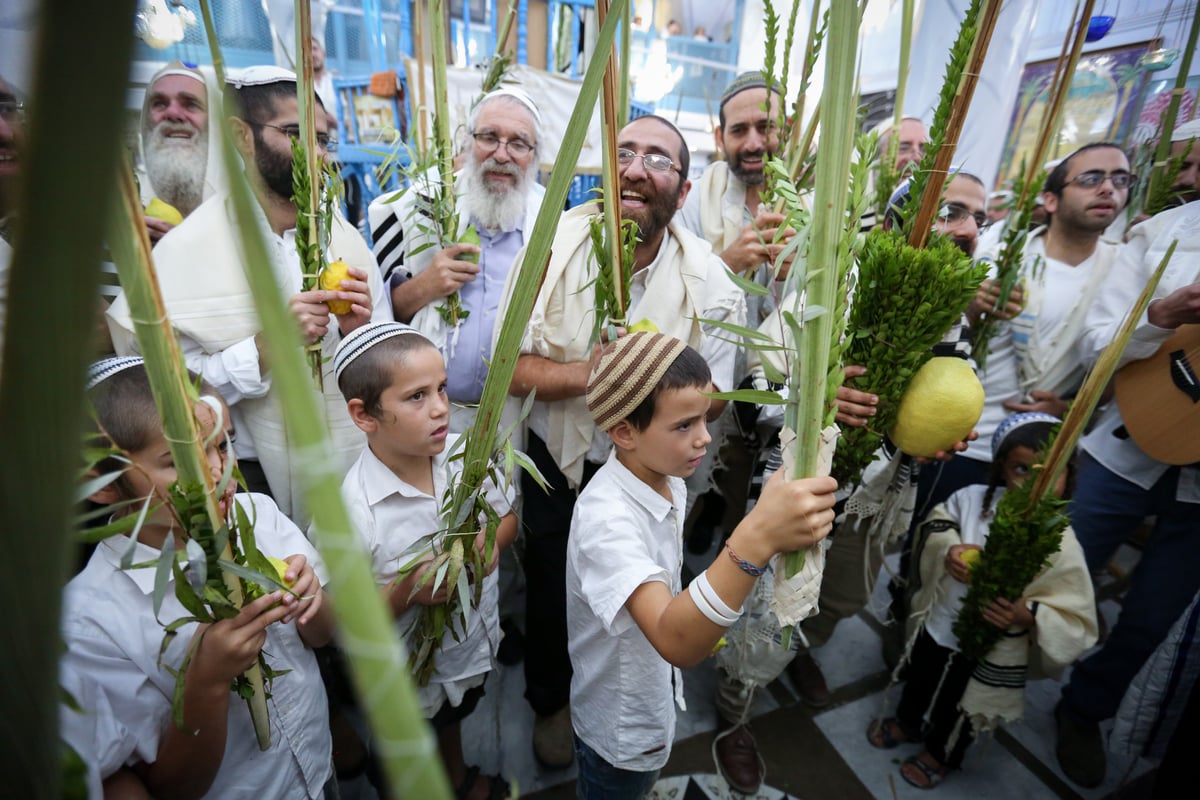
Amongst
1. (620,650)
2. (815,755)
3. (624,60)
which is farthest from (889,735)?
(624,60)

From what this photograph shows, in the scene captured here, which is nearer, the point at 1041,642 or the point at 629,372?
the point at 629,372

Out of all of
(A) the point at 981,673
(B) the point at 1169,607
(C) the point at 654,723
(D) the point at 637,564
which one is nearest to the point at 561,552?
(C) the point at 654,723

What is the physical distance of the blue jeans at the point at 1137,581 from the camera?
6.58ft

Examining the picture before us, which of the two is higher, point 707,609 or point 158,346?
point 158,346

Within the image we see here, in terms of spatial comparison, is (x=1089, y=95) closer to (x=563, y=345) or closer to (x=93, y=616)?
(x=563, y=345)

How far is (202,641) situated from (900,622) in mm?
2646

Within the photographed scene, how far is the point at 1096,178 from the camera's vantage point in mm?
2338

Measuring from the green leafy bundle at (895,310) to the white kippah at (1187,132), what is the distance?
1.83m

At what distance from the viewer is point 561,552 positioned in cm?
198

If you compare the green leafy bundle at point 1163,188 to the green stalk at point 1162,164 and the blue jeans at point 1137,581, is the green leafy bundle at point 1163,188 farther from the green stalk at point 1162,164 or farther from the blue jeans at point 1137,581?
the blue jeans at point 1137,581

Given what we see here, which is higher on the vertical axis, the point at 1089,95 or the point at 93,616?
the point at 1089,95

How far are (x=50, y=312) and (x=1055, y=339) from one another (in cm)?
Result: 304

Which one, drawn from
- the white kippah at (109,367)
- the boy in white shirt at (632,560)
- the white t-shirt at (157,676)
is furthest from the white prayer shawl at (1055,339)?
the white kippah at (109,367)

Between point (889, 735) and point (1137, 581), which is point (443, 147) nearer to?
point (889, 735)
